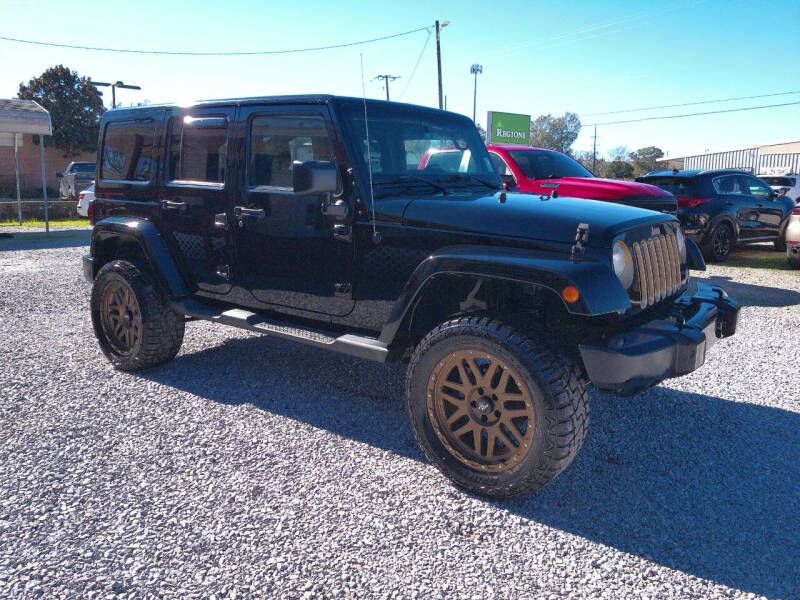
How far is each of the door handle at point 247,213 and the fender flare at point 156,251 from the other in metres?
0.78

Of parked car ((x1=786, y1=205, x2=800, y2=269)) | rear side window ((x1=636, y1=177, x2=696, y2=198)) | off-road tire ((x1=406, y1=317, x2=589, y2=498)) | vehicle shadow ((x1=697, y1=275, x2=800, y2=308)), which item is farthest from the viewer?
rear side window ((x1=636, y1=177, x2=696, y2=198))

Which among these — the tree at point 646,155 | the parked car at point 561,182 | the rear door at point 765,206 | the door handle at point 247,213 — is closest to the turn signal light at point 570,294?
the door handle at point 247,213

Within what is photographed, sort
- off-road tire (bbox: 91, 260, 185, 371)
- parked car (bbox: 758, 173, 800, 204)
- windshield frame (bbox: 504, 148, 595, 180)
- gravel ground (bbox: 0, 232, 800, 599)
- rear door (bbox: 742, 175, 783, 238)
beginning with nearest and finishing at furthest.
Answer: gravel ground (bbox: 0, 232, 800, 599), off-road tire (bbox: 91, 260, 185, 371), windshield frame (bbox: 504, 148, 595, 180), rear door (bbox: 742, 175, 783, 238), parked car (bbox: 758, 173, 800, 204)

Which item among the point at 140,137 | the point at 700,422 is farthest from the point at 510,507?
the point at 140,137

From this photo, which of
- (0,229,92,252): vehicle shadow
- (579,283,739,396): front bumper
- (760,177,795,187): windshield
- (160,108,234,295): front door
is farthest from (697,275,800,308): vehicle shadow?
(0,229,92,252): vehicle shadow

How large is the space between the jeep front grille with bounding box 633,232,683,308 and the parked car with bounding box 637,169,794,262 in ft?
25.1

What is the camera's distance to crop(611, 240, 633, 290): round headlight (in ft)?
9.61

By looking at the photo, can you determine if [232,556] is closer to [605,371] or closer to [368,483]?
[368,483]

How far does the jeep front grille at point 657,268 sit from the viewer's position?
10.0 feet

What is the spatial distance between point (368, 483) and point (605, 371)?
1284 millimetres

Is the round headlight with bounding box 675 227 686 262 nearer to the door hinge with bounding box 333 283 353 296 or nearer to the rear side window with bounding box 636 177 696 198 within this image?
the door hinge with bounding box 333 283 353 296

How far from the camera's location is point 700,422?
3.96 m

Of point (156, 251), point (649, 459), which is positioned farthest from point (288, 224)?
point (649, 459)

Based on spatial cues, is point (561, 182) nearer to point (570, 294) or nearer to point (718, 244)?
point (718, 244)
